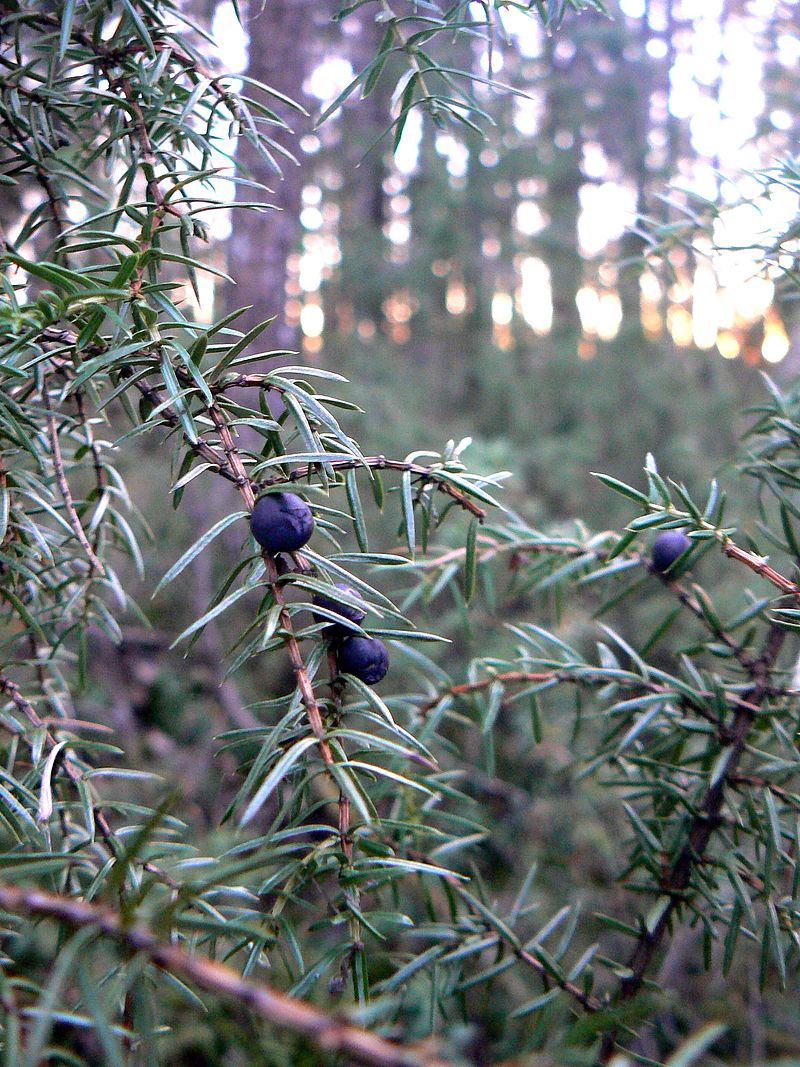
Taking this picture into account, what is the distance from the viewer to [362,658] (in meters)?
0.51

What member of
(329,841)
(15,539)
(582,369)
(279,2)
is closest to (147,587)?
(279,2)

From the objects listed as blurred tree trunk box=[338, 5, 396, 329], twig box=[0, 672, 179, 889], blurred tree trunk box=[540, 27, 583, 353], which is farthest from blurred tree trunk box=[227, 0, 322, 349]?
blurred tree trunk box=[540, 27, 583, 353]

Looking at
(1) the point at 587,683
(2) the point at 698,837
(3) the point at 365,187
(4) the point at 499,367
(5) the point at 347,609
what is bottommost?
(2) the point at 698,837

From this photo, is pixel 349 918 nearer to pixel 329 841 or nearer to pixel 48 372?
pixel 329 841

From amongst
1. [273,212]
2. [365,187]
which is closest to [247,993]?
[273,212]

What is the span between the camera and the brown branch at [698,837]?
725 millimetres

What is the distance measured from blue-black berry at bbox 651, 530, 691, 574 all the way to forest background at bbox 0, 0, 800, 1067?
0.25ft

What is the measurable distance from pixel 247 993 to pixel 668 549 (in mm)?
629

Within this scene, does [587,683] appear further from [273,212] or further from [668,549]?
[273,212]

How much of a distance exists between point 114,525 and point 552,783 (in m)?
1.69

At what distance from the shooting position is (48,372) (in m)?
0.64

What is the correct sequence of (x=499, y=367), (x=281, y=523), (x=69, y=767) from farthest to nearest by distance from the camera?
(x=499, y=367), (x=69, y=767), (x=281, y=523)

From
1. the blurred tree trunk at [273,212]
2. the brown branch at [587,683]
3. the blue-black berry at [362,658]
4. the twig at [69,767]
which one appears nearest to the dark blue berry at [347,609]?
the blue-black berry at [362,658]

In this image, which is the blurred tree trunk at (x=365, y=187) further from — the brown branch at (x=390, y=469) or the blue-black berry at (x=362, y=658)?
the blue-black berry at (x=362, y=658)
